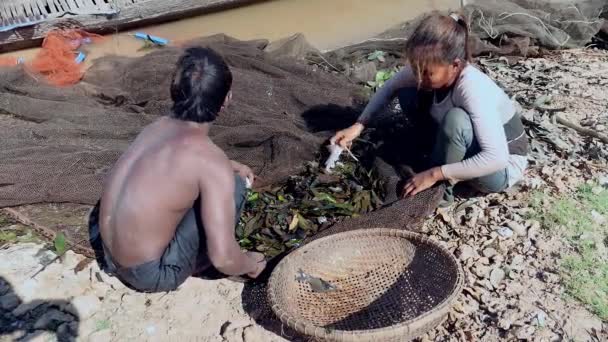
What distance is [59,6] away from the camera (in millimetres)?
5562

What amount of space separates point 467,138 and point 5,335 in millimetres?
2377

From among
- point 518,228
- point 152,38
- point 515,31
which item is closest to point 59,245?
point 518,228

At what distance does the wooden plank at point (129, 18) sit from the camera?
18.0ft

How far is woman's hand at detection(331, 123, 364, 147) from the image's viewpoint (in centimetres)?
348

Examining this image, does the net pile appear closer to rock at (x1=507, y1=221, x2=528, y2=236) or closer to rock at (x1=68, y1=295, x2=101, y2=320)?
rock at (x1=507, y1=221, x2=528, y2=236)

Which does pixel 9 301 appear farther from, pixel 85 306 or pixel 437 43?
pixel 437 43

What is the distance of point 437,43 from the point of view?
2.78m

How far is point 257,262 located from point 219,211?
59cm

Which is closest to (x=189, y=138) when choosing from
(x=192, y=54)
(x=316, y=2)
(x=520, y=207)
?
(x=192, y=54)

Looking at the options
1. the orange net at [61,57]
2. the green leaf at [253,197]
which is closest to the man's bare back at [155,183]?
the green leaf at [253,197]

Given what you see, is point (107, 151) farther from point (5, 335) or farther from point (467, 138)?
point (467, 138)

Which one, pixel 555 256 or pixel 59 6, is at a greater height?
pixel 59 6

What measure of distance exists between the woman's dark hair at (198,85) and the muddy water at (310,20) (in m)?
3.74

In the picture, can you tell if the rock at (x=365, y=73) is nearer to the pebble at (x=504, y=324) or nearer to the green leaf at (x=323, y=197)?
the green leaf at (x=323, y=197)
